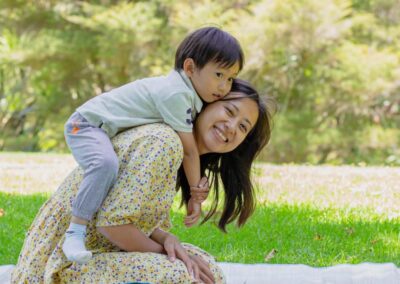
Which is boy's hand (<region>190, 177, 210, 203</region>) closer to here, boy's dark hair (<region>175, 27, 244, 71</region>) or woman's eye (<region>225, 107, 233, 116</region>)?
woman's eye (<region>225, 107, 233, 116</region>)

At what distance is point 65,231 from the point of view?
2.22 m

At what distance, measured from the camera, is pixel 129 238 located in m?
2.14

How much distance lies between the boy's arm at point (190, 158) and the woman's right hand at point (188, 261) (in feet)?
0.65

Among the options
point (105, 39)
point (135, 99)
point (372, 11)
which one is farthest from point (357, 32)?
point (135, 99)

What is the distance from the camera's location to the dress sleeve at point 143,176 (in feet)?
6.79

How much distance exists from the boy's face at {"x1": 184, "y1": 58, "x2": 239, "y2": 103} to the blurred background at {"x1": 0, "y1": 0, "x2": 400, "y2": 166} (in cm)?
900

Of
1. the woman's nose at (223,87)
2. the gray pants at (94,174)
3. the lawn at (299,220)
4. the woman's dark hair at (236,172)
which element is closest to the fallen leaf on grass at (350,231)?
the lawn at (299,220)

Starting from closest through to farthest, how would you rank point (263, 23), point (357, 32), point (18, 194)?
point (18, 194), point (263, 23), point (357, 32)

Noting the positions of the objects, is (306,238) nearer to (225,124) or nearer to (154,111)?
(225,124)

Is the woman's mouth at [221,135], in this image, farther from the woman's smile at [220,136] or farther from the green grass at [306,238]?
the green grass at [306,238]

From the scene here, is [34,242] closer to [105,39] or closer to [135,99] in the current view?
[135,99]

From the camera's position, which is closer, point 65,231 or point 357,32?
point 65,231

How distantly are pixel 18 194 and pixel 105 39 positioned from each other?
844cm

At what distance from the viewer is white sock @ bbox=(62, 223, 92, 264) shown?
203cm
